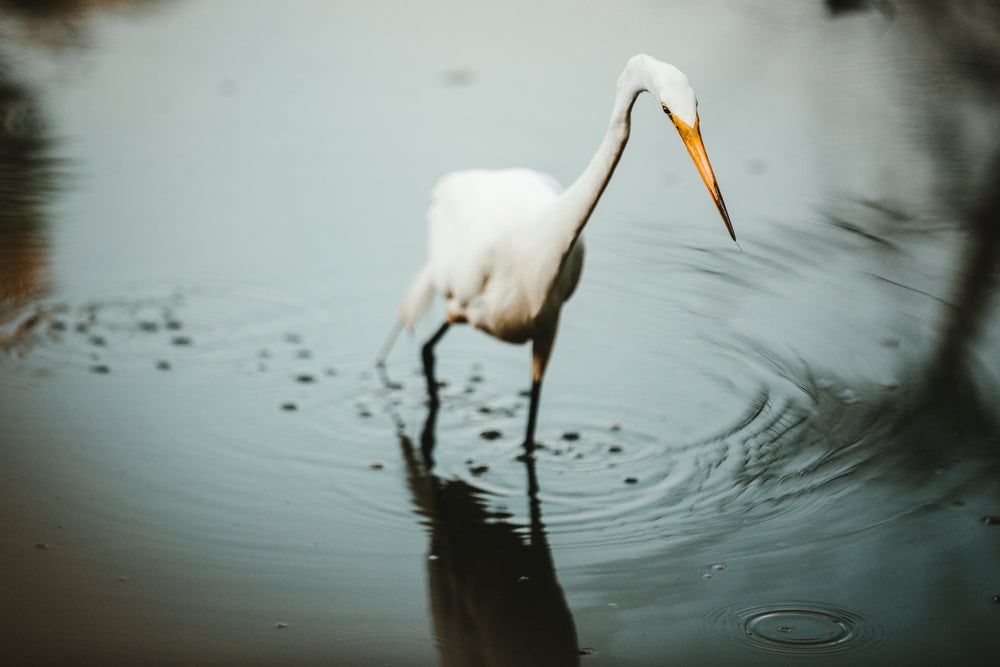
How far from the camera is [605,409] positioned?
2.88 meters

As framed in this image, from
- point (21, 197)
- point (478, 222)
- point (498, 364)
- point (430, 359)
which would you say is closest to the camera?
point (478, 222)

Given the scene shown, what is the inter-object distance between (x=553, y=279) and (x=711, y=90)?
266 centimetres

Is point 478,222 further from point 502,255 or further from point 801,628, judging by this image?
point 801,628

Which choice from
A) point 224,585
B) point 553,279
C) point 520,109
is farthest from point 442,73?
point 224,585

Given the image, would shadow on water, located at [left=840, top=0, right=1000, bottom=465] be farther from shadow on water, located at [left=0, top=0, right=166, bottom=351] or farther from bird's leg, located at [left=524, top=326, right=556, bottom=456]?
shadow on water, located at [left=0, top=0, right=166, bottom=351]

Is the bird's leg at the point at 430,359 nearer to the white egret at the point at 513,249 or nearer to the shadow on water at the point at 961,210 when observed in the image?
the white egret at the point at 513,249

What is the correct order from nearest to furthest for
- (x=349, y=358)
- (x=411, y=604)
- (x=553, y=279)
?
1. (x=411, y=604)
2. (x=553, y=279)
3. (x=349, y=358)

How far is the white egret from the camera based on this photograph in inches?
84.1

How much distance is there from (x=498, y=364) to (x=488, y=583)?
1016 mm

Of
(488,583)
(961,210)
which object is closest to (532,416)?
(488,583)

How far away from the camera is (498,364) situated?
3.13m

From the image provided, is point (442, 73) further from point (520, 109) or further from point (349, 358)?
point (349, 358)

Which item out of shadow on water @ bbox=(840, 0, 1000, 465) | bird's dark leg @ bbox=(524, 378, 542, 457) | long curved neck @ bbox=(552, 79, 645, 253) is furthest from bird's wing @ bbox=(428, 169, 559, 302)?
shadow on water @ bbox=(840, 0, 1000, 465)

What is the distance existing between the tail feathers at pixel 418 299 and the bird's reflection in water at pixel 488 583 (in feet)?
1.70
